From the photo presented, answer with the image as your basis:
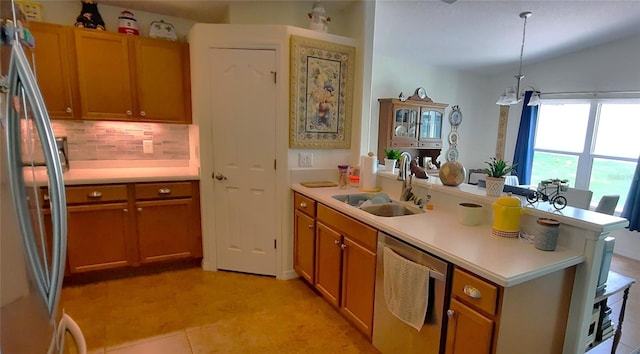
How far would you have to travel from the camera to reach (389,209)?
2391 mm

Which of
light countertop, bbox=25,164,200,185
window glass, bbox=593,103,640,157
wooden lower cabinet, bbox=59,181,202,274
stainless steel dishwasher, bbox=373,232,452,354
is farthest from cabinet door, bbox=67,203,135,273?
window glass, bbox=593,103,640,157

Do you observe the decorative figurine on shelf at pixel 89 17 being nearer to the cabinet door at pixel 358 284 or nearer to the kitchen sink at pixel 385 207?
the kitchen sink at pixel 385 207

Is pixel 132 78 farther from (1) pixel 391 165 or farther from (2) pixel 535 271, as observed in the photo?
(2) pixel 535 271

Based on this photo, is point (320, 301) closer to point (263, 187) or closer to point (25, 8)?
point (263, 187)

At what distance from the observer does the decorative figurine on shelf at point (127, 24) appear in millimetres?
2859

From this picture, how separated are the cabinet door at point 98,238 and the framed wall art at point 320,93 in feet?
5.18

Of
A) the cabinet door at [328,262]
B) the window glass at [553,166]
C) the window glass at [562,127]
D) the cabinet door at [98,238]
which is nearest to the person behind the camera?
the cabinet door at [328,262]

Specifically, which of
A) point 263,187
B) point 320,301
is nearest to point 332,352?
point 320,301

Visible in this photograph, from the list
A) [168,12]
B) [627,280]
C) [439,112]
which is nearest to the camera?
[627,280]

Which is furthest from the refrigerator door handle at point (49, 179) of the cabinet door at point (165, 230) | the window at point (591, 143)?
the window at point (591, 143)

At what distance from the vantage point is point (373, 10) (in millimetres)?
2875

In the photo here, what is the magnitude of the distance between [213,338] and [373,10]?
282 centimetres

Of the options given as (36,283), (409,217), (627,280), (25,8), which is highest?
(25,8)

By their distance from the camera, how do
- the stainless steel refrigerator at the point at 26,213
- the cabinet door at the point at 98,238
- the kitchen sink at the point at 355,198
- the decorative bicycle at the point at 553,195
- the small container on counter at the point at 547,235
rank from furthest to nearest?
the cabinet door at the point at 98,238 < the kitchen sink at the point at 355,198 < the decorative bicycle at the point at 553,195 < the small container on counter at the point at 547,235 < the stainless steel refrigerator at the point at 26,213
